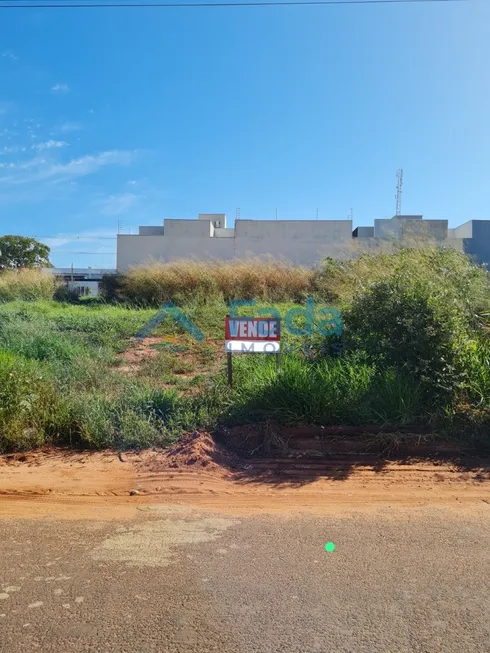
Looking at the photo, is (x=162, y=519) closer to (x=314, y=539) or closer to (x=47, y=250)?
(x=314, y=539)

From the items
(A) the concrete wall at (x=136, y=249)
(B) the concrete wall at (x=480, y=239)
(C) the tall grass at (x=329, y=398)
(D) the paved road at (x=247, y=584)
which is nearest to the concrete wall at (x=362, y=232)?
(B) the concrete wall at (x=480, y=239)

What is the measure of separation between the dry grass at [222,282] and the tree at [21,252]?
33.2 m

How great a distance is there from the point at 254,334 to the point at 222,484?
256 cm

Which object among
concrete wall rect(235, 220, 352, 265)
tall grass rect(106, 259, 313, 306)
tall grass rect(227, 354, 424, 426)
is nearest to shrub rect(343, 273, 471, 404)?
tall grass rect(227, 354, 424, 426)

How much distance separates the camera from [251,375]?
7.17 meters

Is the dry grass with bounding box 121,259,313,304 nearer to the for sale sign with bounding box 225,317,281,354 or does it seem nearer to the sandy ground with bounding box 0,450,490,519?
the for sale sign with bounding box 225,317,281,354

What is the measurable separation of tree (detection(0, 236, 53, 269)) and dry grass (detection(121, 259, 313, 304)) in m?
33.2

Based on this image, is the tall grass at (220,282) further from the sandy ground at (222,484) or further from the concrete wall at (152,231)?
the concrete wall at (152,231)

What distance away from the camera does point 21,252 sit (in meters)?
49.0

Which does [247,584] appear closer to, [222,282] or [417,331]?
[417,331]

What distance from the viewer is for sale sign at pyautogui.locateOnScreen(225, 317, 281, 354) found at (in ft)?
22.9

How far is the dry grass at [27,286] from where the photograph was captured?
19241mm

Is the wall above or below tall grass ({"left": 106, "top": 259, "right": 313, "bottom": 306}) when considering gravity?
above

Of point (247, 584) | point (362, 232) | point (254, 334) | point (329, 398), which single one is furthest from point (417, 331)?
point (362, 232)
